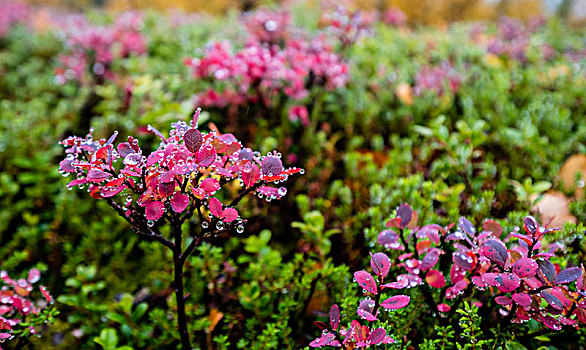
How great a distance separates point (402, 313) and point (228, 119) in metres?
1.77

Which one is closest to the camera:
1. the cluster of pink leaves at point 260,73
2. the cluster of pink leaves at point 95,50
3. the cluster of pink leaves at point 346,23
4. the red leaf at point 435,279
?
the red leaf at point 435,279

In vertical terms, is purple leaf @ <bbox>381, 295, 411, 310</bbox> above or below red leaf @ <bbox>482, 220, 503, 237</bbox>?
below

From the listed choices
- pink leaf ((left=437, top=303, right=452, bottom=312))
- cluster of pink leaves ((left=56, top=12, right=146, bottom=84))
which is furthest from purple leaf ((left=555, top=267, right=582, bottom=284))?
cluster of pink leaves ((left=56, top=12, right=146, bottom=84))

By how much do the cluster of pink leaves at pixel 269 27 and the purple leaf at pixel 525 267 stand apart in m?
2.70

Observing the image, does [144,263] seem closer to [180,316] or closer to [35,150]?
[180,316]

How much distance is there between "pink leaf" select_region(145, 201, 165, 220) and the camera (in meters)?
1.13

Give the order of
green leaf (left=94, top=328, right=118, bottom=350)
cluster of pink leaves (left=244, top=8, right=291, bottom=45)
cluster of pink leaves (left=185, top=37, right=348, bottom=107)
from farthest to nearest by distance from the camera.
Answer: cluster of pink leaves (left=244, top=8, right=291, bottom=45) < cluster of pink leaves (left=185, top=37, right=348, bottom=107) < green leaf (left=94, top=328, right=118, bottom=350)

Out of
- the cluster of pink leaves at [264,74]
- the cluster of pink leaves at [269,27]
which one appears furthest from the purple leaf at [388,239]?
the cluster of pink leaves at [269,27]

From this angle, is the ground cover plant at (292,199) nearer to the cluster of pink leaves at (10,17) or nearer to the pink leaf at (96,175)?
the pink leaf at (96,175)

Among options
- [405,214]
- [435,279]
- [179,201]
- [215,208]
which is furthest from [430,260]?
[179,201]

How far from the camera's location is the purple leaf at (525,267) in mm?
1150

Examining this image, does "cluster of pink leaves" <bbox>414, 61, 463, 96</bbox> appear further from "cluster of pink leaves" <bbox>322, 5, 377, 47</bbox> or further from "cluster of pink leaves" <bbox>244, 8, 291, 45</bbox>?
"cluster of pink leaves" <bbox>244, 8, 291, 45</bbox>

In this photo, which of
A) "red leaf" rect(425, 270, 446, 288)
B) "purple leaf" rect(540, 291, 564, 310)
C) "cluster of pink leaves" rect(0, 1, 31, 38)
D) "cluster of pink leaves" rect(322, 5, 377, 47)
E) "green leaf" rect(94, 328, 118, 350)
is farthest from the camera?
"cluster of pink leaves" rect(0, 1, 31, 38)

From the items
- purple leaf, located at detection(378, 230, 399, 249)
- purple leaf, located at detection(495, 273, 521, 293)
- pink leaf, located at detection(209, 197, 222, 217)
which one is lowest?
purple leaf, located at detection(495, 273, 521, 293)
